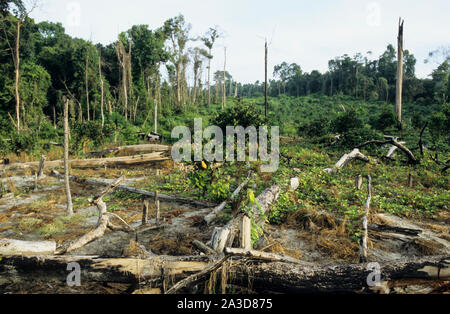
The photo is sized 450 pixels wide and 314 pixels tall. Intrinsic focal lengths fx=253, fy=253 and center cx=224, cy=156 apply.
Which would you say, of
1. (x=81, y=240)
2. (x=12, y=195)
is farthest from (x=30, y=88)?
(x=81, y=240)

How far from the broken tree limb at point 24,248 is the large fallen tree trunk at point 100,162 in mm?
8682

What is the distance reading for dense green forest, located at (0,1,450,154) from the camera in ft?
55.3

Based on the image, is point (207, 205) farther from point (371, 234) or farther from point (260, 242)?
point (371, 234)

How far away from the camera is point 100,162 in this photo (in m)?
11.4

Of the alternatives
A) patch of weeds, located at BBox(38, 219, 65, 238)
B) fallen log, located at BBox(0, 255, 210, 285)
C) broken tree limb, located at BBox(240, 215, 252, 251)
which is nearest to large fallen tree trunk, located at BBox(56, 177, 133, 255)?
fallen log, located at BBox(0, 255, 210, 285)

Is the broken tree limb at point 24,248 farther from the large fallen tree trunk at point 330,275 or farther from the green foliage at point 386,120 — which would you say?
the green foliage at point 386,120

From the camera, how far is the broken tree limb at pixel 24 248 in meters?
3.17

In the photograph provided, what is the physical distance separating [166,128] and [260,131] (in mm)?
18771

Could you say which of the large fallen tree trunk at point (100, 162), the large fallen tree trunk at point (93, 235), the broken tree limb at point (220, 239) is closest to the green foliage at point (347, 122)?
the large fallen tree trunk at point (100, 162)

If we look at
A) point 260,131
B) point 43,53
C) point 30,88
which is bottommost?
point 260,131

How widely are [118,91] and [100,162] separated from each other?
20.3 m

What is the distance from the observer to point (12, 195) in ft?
25.1

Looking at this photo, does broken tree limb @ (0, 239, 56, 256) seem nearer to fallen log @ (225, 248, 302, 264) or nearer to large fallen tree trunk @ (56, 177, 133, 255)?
large fallen tree trunk @ (56, 177, 133, 255)

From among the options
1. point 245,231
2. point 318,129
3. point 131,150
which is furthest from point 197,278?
point 318,129
